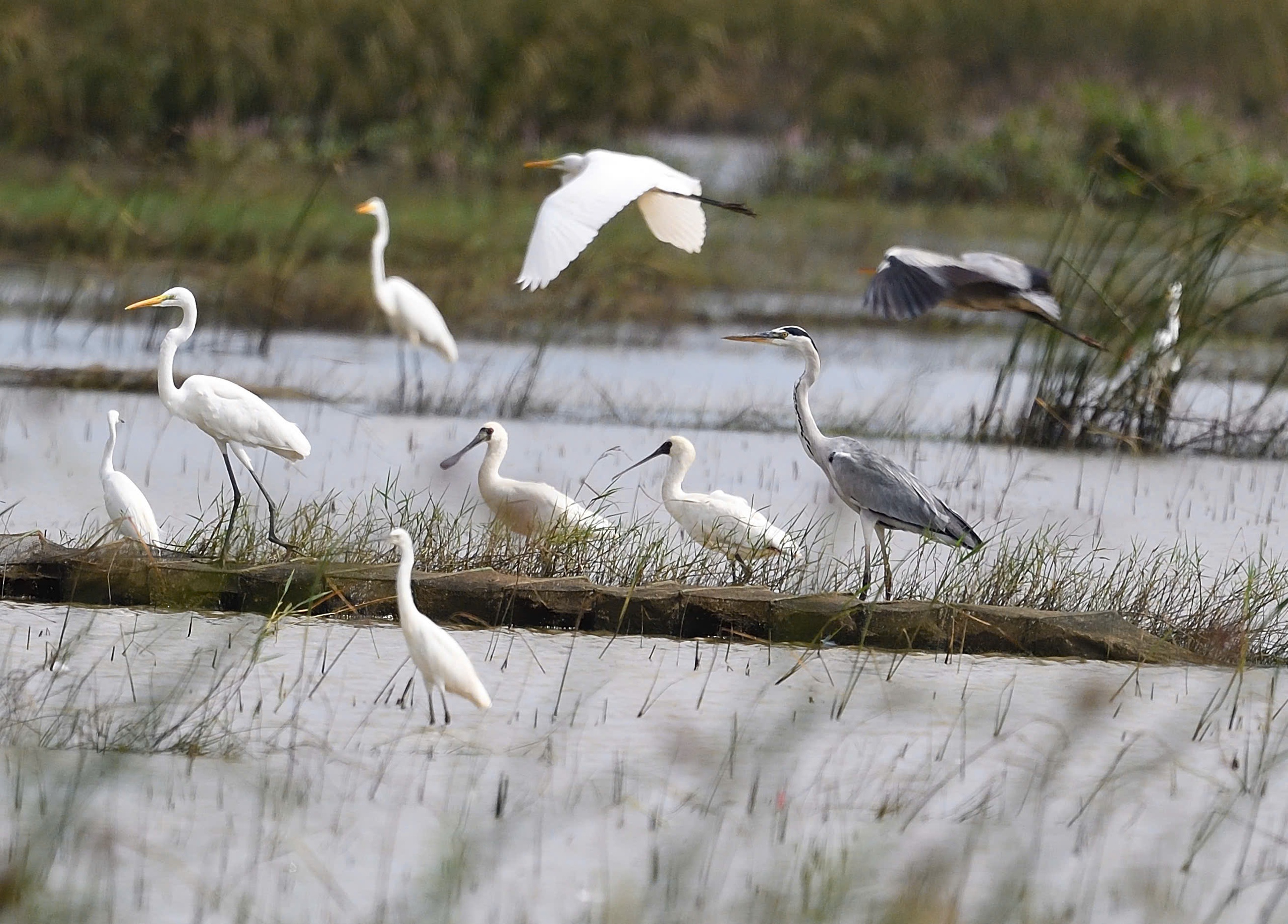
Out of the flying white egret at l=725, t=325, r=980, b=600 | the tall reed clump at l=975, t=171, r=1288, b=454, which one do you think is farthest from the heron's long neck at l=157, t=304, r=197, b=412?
the tall reed clump at l=975, t=171, r=1288, b=454

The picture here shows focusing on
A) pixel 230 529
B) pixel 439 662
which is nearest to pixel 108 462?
pixel 230 529

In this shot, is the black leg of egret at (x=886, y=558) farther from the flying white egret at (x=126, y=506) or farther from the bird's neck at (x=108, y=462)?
the bird's neck at (x=108, y=462)

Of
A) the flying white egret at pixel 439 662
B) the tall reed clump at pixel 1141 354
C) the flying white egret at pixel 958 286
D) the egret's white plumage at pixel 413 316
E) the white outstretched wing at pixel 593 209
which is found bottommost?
the egret's white plumage at pixel 413 316

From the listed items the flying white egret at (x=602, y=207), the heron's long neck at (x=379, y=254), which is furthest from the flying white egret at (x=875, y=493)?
the heron's long neck at (x=379, y=254)

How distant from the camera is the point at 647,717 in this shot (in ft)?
14.2

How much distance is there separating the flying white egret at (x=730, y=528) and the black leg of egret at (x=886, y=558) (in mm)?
239

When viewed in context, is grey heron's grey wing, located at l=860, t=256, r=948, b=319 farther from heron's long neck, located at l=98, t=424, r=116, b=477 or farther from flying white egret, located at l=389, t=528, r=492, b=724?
heron's long neck, located at l=98, t=424, r=116, b=477

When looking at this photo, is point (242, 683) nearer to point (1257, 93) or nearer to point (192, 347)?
point (192, 347)

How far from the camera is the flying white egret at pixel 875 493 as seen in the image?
18.4ft

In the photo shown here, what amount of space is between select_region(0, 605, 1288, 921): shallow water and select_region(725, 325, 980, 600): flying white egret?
64cm

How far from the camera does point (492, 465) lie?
20.8 feet

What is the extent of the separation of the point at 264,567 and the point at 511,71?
12.0m

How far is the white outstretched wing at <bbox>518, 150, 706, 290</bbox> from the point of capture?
17.7ft

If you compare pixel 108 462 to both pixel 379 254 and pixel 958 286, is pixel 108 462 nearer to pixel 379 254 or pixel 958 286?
pixel 958 286
